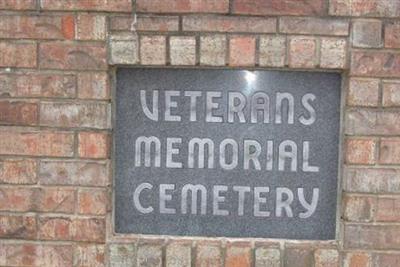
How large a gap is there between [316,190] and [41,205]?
3.48ft

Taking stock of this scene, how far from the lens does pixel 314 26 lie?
2.25 m

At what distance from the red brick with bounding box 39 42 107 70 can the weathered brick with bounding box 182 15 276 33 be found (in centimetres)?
36

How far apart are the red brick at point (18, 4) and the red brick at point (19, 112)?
13.8 inches

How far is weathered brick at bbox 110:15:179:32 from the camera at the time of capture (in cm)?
227

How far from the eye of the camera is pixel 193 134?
237 centimetres

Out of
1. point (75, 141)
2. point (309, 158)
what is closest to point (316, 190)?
point (309, 158)

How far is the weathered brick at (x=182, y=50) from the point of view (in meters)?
2.27

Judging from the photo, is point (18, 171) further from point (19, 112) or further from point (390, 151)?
point (390, 151)

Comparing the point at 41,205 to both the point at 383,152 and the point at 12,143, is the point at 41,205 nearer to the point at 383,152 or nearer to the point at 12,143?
the point at 12,143

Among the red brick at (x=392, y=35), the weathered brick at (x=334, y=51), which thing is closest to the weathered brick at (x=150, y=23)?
the weathered brick at (x=334, y=51)

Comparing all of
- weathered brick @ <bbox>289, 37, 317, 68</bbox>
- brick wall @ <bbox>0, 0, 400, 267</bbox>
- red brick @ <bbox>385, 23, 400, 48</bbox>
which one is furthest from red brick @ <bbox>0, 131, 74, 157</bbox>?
red brick @ <bbox>385, 23, 400, 48</bbox>

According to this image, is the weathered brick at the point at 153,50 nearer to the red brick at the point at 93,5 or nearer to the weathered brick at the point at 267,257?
the red brick at the point at 93,5

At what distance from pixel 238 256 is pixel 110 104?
0.76 meters

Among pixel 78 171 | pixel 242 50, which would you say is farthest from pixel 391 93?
pixel 78 171
